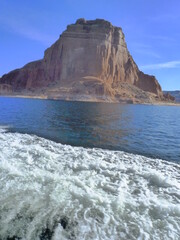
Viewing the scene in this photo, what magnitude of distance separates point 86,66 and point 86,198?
137350 mm

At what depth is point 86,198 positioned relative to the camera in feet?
21.1

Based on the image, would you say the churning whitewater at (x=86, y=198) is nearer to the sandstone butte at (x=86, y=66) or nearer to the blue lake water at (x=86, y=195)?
the blue lake water at (x=86, y=195)

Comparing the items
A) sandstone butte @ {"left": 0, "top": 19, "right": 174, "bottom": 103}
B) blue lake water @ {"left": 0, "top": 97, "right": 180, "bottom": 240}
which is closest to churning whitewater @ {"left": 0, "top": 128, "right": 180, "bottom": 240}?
blue lake water @ {"left": 0, "top": 97, "right": 180, "bottom": 240}

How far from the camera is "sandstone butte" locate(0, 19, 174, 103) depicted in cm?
13288

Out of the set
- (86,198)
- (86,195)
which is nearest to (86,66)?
(86,195)

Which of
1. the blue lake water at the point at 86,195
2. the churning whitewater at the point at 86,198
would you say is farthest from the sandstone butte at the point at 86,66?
the churning whitewater at the point at 86,198

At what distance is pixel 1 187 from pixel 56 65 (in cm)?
14824

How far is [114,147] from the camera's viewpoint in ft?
45.7

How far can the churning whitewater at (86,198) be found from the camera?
4.99 meters

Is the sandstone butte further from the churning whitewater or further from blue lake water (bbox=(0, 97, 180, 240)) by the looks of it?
the churning whitewater

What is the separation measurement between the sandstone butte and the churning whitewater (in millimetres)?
114689

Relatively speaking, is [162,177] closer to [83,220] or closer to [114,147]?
[83,220]

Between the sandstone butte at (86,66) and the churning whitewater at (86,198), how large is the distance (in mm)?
114689

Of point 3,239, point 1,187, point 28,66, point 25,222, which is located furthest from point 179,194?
point 28,66
